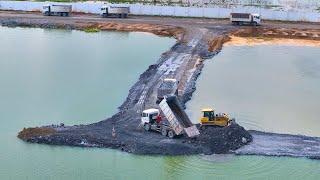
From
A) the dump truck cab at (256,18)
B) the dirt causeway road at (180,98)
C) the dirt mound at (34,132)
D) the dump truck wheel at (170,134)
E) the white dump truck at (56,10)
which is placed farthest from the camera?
the white dump truck at (56,10)

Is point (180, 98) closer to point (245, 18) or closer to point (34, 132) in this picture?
point (34, 132)

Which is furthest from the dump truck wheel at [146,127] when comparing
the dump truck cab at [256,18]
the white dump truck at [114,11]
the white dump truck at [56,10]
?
the white dump truck at [56,10]

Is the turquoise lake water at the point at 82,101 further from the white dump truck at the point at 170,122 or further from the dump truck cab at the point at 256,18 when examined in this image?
the dump truck cab at the point at 256,18

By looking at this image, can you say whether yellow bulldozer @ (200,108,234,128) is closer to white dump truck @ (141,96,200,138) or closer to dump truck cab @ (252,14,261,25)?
white dump truck @ (141,96,200,138)

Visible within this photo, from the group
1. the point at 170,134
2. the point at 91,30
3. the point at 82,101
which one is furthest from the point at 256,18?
the point at 170,134

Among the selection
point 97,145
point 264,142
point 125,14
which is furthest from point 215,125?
point 125,14

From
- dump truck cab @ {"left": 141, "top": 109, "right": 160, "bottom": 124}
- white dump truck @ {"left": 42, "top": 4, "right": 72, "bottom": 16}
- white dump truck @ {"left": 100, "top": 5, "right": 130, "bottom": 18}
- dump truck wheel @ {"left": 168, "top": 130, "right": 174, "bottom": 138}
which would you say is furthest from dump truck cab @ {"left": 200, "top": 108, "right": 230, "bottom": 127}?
white dump truck @ {"left": 42, "top": 4, "right": 72, "bottom": 16}

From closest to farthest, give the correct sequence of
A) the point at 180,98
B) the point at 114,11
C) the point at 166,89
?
the point at 166,89
the point at 180,98
the point at 114,11
